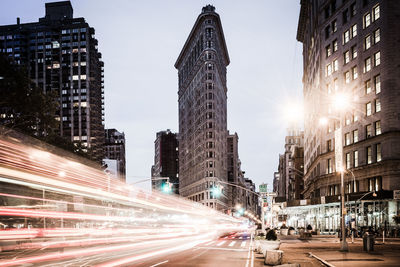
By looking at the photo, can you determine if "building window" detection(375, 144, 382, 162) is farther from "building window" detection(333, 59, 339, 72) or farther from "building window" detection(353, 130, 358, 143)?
"building window" detection(333, 59, 339, 72)

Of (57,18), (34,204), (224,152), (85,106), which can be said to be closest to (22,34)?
(57,18)

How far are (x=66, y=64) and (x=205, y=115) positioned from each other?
59820 mm

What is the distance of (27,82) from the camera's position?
127 feet

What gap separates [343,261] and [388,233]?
37.1 metres

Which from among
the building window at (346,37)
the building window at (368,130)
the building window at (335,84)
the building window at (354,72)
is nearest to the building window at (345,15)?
the building window at (346,37)

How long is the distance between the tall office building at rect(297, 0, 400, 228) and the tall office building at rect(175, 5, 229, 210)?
269ft

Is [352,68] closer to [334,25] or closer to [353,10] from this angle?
[353,10]

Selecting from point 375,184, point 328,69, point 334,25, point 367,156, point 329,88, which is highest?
point 334,25

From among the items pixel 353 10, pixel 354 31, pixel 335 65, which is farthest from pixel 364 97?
pixel 353 10

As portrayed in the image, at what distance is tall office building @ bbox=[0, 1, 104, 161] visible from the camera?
6905 inches

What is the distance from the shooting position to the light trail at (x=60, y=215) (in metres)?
17.2

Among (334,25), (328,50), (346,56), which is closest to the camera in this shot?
(346,56)

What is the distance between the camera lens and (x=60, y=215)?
62.5 feet

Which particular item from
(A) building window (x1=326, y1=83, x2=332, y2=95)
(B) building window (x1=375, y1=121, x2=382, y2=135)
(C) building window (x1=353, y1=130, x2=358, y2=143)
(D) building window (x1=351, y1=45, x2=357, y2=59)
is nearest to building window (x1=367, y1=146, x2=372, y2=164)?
(B) building window (x1=375, y1=121, x2=382, y2=135)
